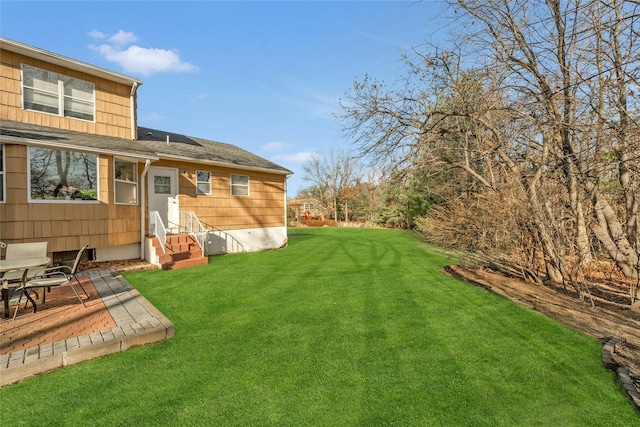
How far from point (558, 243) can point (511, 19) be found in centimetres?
477

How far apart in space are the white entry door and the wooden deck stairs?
1119 millimetres

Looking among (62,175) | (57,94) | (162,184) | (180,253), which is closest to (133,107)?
(57,94)

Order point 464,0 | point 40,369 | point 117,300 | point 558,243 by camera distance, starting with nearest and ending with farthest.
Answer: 1. point 40,369
2. point 117,300
3. point 558,243
4. point 464,0

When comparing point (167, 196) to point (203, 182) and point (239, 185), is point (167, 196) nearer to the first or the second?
point (203, 182)

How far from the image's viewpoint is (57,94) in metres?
8.88

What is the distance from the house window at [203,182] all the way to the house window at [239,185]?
1.07 m

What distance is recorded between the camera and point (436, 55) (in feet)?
25.6

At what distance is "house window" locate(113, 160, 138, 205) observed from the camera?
29.6 ft

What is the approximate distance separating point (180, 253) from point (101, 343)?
19.6ft

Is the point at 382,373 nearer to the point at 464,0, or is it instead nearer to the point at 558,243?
the point at 558,243

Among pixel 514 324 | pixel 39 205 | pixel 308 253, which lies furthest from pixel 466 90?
pixel 39 205

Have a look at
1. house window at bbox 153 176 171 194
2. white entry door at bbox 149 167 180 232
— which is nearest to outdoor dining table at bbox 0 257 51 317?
white entry door at bbox 149 167 180 232

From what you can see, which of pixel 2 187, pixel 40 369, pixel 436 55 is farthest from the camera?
pixel 436 55

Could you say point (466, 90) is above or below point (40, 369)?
above
